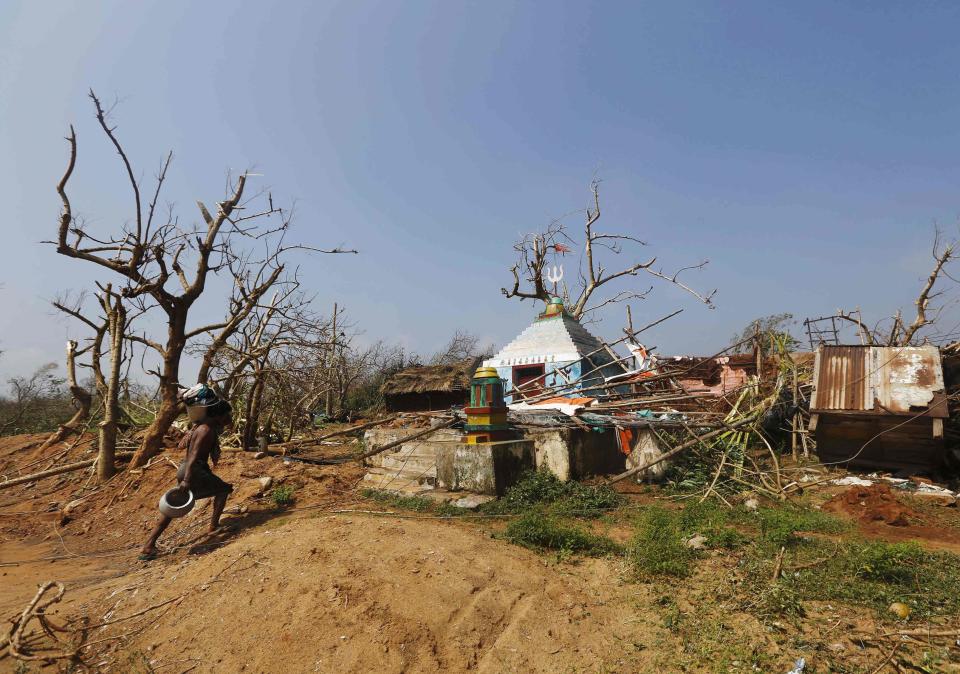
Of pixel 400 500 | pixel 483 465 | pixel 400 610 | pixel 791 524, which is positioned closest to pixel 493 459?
pixel 483 465

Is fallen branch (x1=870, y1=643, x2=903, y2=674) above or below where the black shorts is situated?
below

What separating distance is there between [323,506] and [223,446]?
4.56 metres

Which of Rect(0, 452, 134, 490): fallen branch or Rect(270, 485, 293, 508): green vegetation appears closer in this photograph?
Rect(270, 485, 293, 508): green vegetation

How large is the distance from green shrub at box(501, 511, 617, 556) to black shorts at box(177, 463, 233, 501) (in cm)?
329

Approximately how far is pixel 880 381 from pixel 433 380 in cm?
1440

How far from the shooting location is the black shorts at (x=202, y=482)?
5.48 meters

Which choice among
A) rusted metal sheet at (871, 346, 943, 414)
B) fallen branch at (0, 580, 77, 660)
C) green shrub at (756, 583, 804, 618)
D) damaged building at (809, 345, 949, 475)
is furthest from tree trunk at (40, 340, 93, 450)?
rusted metal sheet at (871, 346, 943, 414)

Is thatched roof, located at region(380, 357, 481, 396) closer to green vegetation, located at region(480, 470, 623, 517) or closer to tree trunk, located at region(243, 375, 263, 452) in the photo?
tree trunk, located at region(243, 375, 263, 452)

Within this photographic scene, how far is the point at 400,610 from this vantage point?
12.3ft

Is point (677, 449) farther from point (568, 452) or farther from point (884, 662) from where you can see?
point (884, 662)

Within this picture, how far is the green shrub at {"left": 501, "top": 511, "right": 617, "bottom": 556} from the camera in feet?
16.9

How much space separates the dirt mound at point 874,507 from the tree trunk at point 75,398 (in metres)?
14.1

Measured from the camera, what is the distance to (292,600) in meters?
3.84

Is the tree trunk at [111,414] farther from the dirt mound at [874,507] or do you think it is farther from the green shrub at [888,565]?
the dirt mound at [874,507]
